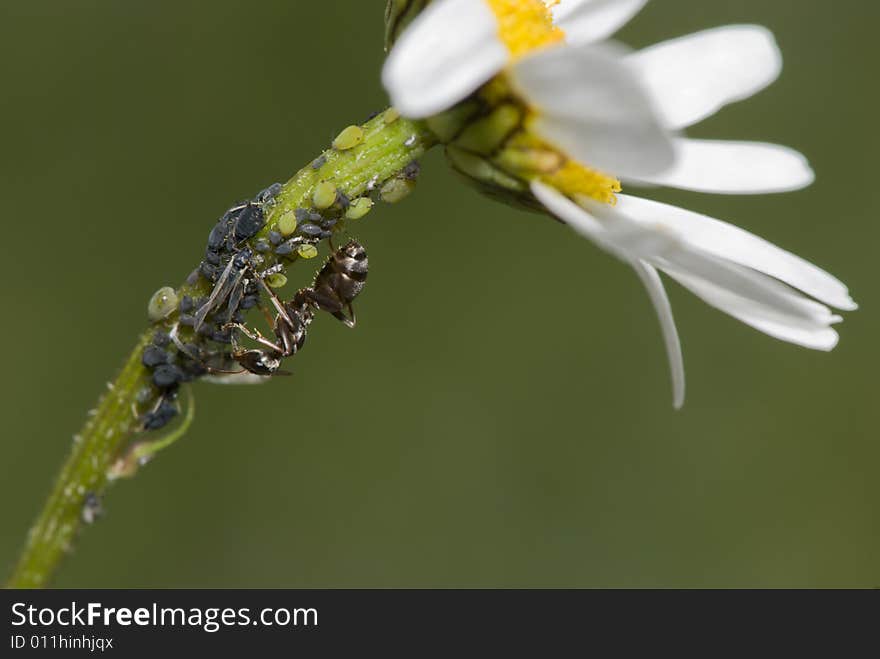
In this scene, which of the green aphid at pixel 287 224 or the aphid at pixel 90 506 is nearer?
the green aphid at pixel 287 224

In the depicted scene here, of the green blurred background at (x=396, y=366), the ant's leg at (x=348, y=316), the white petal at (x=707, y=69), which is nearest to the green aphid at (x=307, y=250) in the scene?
the ant's leg at (x=348, y=316)

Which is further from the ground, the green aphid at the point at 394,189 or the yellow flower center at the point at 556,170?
the green aphid at the point at 394,189

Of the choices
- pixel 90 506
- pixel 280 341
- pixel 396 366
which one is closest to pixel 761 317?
pixel 280 341

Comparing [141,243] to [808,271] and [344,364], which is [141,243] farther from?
[808,271]

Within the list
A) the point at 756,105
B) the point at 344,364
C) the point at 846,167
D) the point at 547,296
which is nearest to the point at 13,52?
the point at 344,364

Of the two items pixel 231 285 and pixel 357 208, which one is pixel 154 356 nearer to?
pixel 231 285

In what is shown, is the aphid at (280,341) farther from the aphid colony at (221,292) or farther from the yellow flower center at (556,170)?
the yellow flower center at (556,170)

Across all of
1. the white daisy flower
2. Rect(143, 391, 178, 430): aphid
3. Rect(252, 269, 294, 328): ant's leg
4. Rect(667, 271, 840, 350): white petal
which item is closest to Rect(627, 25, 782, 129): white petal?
the white daisy flower

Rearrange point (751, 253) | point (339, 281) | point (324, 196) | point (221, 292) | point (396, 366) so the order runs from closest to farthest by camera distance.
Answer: point (324, 196)
point (221, 292)
point (751, 253)
point (339, 281)
point (396, 366)
